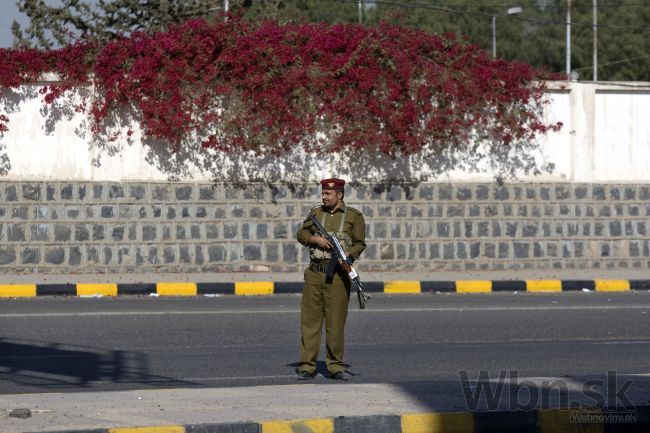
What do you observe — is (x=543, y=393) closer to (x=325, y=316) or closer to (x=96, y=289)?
(x=325, y=316)

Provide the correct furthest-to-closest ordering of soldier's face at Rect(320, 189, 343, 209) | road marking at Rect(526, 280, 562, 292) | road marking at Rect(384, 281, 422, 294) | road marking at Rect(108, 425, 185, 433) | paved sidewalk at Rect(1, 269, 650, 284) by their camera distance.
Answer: road marking at Rect(526, 280, 562, 292), paved sidewalk at Rect(1, 269, 650, 284), road marking at Rect(384, 281, 422, 294), soldier's face at Rect(320, 189, 343, 209), road marking at Rect(108, 425, 185, 433)

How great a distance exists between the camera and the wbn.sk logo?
831 centimetres

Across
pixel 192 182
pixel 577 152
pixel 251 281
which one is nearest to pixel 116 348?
pixel 251 281

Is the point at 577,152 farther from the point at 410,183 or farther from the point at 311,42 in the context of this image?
the point at 311,42

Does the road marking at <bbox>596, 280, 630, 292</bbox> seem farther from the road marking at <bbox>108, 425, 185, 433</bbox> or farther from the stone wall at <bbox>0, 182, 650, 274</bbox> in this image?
the road marking at <bbox>108, 425, 185, 433</bbox>

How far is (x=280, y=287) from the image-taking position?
18609mm

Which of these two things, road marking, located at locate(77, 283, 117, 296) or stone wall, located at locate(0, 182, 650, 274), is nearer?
road marking, located at locate(77, 283, 117, 296)

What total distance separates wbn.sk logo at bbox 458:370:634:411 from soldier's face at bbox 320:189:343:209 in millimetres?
1841

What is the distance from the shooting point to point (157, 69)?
65.7 feet

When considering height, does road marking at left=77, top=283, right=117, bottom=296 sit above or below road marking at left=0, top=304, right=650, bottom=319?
above

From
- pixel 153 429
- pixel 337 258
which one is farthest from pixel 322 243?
pixel 153 429

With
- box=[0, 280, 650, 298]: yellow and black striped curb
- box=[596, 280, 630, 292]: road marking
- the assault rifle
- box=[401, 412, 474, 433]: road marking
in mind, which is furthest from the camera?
box=[596, 280, 630, 292]: road marking

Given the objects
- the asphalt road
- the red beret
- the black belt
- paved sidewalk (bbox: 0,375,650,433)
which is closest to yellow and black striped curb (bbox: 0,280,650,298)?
the asphalt road

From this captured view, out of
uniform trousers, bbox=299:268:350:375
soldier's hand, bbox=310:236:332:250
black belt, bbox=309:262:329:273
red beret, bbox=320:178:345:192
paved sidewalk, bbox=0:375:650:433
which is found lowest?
paved sidewalk, bbox=0:375:650:433
